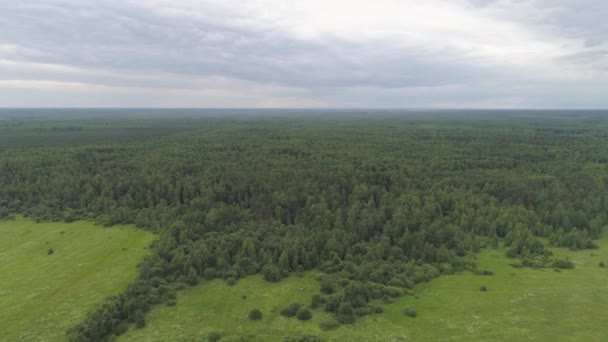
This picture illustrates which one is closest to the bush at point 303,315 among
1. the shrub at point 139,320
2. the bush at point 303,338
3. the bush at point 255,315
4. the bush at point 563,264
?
the bush at point 303,338

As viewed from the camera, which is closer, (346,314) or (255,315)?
(346,314)

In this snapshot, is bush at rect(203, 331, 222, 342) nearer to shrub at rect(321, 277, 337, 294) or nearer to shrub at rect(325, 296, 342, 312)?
shrub at rect(325, 296, 342, 312)

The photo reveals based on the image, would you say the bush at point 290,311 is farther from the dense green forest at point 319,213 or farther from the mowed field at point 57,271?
the mowed field at point 57,271

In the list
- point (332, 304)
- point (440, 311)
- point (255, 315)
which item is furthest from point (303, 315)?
point (440, 311)

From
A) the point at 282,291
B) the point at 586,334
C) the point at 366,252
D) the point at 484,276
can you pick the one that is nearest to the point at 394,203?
the point at 366,252

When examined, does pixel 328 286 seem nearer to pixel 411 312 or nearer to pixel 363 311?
pixel 363 311

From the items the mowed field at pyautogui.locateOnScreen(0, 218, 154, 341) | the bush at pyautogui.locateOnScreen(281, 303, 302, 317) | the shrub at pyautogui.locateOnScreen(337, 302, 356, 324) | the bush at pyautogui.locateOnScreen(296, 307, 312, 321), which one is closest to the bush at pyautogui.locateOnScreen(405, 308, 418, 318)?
the shrub at pyautogui.locateOnScreen(337, 302, 356, 324)
